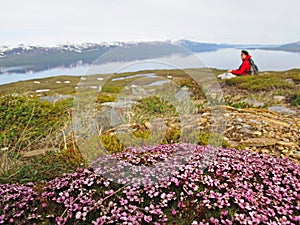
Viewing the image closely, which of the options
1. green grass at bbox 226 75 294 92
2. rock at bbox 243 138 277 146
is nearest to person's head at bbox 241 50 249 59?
green grass at bbox 226 75 294 92

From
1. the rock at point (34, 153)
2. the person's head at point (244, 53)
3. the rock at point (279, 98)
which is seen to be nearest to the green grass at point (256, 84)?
the person's head at point (244, 53)

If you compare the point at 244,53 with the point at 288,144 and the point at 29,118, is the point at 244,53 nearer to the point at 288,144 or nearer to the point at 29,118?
the point at 288,144

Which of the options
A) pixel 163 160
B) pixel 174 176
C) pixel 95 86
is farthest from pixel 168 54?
pixel 174 176

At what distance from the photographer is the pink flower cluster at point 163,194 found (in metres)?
2.75

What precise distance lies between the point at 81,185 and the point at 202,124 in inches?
168

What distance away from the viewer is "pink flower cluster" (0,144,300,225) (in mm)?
2750

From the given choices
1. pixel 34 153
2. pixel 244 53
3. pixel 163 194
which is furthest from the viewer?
pixel 244 53

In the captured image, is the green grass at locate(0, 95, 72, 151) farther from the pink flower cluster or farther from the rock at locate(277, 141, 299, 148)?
the rock at locate(277, 141, 299, 148)

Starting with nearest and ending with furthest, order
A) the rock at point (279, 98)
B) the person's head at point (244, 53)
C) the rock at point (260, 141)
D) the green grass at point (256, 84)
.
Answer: the rock at point (260, 141), the rock at point (279, 98), the person's head at point (244, 53), the green grass at point (256, 84)

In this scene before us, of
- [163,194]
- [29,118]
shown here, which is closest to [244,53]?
[29,118]

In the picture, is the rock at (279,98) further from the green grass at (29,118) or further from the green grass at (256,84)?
the green grass at (29,118)

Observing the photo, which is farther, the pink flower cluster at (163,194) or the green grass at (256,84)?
the green grass at (256,84)

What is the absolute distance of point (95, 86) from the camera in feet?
18.9

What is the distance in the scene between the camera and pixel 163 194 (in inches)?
116
